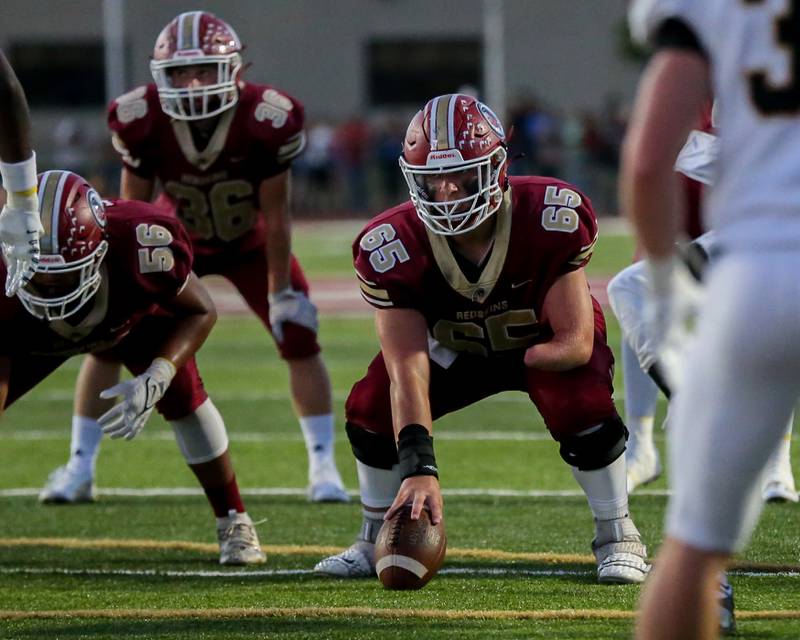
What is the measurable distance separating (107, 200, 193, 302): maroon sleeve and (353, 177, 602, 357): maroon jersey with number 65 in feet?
1.95

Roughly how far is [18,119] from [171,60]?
2.00 meters

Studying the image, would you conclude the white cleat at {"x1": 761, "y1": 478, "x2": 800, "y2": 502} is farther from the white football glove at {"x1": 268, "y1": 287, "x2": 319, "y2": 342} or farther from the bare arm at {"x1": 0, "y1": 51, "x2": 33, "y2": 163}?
A: the bare arm at {"x1": 0, "y1": 51, "x2": 33, "y2": 163}

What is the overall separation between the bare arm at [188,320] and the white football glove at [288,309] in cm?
120

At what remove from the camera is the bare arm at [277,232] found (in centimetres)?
581

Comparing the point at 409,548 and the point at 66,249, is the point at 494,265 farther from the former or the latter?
the point at 66,249

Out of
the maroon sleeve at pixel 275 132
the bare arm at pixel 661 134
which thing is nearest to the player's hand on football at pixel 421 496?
the bare arm at pixel 661 134

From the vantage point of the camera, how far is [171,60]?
19.0 feet

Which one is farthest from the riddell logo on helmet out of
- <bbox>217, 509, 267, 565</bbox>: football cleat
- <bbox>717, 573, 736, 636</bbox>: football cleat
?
<bbox>217, 509, 267, 565</bbox>: football cleat

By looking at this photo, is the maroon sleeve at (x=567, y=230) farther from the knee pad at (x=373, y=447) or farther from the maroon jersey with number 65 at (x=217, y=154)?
the maroon jersey with number 65 at (x=217, y=154)

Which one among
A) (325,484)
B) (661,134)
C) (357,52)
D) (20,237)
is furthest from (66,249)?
(357,52)

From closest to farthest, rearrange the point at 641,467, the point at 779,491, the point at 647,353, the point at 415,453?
1. the point at 415,453
2. the point at 647,353
3. the point at 779,491
4. the point at 641,467

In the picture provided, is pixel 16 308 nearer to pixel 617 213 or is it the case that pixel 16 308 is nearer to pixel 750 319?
pixel 750 319

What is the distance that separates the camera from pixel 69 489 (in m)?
5.88

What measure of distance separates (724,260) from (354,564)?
2394mm
